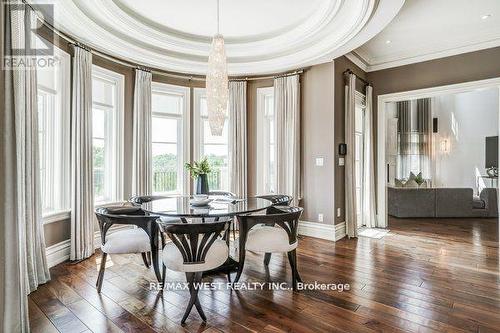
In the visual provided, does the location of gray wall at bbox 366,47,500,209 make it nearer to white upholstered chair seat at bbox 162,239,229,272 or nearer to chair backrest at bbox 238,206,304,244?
chair backrest at bbox 238,206,304,244

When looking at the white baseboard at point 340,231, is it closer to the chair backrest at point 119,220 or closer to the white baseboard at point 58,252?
the chair backrest at point 119,220

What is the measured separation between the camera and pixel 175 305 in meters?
2.54

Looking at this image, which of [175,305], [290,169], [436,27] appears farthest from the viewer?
[290,169]

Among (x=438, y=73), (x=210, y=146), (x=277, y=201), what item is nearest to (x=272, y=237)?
(x=277, y=201)

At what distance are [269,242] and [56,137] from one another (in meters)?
2.99

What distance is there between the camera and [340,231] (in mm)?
4695

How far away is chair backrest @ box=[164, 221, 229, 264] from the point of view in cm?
225

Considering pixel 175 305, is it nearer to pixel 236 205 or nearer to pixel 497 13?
pixel 236 205

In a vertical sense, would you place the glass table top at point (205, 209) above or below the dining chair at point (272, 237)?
above

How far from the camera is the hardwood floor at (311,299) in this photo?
2.23 meters

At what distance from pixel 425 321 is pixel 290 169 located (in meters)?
2.92

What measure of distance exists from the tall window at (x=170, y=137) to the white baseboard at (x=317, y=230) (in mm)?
2193

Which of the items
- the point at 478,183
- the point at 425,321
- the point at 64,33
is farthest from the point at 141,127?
the point at 478,183

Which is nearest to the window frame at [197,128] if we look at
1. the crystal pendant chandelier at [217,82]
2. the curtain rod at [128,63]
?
the curtain rod at [128,63]
